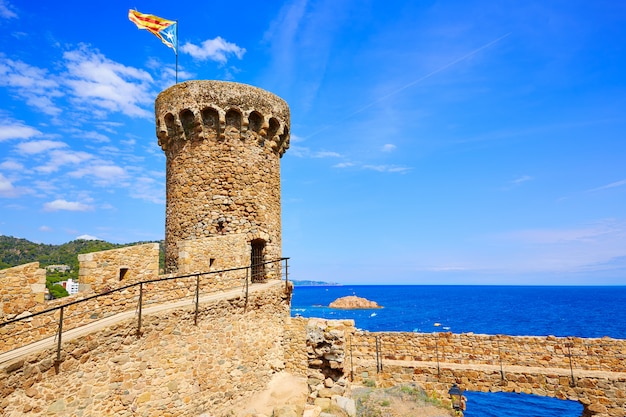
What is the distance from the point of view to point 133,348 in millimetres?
8859

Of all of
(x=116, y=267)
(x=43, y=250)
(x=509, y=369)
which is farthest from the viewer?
(x=43, y=250)

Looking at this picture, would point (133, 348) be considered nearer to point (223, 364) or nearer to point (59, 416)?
point (59, 416)

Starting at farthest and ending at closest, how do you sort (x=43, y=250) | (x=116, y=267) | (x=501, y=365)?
(x=43, y=250) → (x=501, y=365) → (x=116, y=267)

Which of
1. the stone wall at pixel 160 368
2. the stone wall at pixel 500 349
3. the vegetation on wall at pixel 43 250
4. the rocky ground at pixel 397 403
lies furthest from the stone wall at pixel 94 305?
the vegetation on wall at pixel 43 250

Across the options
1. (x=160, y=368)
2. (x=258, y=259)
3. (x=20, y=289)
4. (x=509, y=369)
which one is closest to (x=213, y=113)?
(x=258, y=259)

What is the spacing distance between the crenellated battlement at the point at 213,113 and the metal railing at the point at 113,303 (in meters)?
5.54

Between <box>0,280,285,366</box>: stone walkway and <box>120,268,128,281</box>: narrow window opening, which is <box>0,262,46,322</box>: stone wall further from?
<box>120,268,128,281</box>: narrow window opening

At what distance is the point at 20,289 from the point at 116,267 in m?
2.13

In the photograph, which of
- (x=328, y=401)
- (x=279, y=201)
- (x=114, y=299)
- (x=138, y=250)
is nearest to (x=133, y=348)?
(x=114, y=299)

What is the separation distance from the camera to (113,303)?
959cm

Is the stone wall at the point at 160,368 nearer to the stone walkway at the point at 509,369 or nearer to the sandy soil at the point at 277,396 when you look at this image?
the sandy soil at the point at 277,396

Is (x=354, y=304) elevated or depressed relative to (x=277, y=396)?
depressed

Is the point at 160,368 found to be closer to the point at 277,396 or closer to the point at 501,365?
the point at 277,396

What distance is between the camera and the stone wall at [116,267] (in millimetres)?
9648
